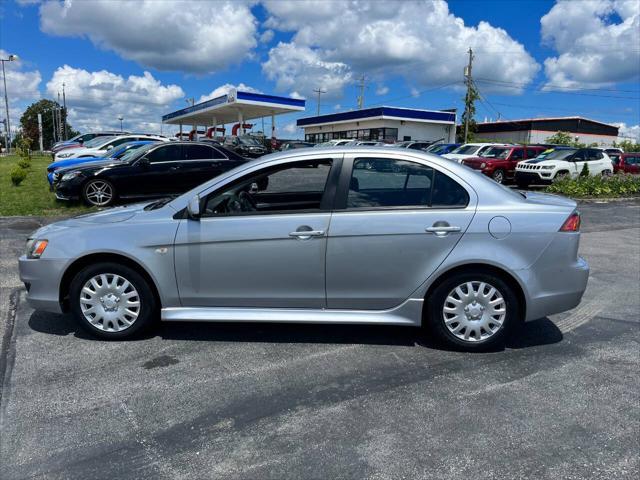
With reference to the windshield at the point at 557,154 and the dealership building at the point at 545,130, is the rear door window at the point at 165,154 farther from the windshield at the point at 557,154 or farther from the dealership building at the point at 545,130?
the dealership building at the point at 545,130

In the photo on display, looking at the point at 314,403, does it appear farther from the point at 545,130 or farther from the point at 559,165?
the point at 545,130

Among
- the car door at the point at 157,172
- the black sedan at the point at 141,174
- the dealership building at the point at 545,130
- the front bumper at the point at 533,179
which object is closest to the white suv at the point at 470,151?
the front bumper at the point at 533,179

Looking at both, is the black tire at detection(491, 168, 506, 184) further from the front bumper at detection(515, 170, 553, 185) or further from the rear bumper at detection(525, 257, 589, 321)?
the rear bumper at detection(525, 257, 589, 321)

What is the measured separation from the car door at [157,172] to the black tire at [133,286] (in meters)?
7.74

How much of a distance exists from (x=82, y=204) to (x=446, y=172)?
1017 cm

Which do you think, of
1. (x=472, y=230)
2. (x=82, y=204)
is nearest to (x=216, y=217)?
(x=472, y=230)

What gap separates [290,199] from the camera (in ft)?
14.8

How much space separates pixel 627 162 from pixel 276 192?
25.6 metres

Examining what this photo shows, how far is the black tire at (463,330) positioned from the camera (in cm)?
410

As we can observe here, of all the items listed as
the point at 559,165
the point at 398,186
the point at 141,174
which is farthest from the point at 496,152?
the point at 398,186

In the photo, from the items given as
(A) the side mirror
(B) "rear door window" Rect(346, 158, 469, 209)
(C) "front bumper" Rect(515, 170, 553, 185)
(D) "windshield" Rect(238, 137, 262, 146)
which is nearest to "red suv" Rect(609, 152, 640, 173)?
(C) "front bumper" Rect(515, 170, 553, 185)

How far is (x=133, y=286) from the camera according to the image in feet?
13.9

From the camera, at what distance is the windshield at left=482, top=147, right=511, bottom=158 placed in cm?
2161

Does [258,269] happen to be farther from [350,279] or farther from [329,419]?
[329,419]
